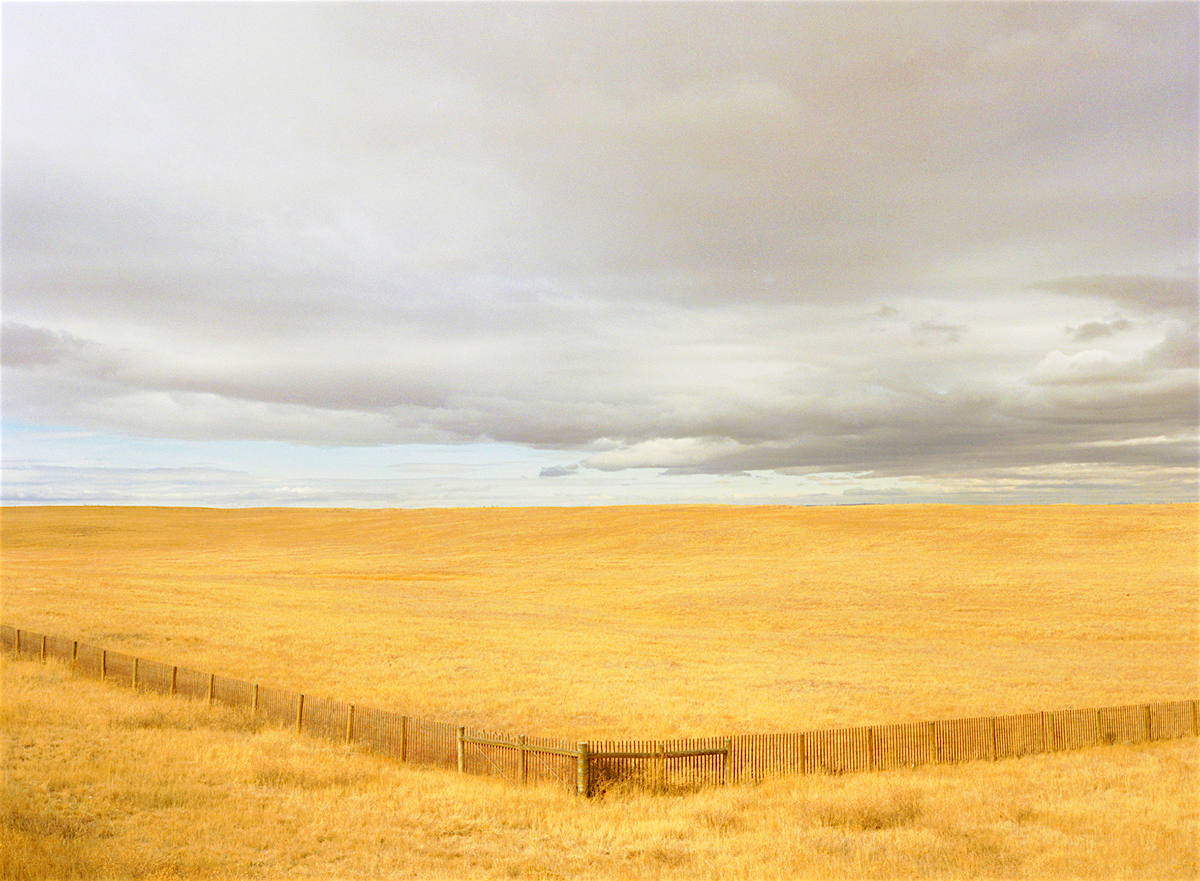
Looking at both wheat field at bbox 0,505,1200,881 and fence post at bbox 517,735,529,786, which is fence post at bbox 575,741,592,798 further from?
fence post at bbox 517,735,529,786

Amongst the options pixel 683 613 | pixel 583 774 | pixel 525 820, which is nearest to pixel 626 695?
pixel 583 774

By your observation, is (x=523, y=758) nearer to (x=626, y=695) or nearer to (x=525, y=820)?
(x=525, y=820)

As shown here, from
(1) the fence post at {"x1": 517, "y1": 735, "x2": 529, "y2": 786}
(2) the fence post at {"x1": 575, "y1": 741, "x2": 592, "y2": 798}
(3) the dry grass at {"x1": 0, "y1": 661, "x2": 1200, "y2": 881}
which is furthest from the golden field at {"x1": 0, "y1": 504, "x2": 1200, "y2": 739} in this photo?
(2) the fence post at {"x1": 575, "y1": 741, "x2": 592, "y2": 798}

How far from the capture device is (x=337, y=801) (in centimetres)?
1784

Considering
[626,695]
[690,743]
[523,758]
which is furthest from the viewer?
[626,695]

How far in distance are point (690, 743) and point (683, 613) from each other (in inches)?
1551

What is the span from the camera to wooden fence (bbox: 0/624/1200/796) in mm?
19266

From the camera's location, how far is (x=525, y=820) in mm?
16969

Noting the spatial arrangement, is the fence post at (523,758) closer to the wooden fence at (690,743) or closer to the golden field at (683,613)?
the wooden fence at (690,743)

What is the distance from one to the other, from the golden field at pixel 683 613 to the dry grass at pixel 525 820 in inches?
299

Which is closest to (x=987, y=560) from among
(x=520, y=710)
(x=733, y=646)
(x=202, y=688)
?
(x=733, y=646)

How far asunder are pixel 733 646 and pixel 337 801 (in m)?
29.7

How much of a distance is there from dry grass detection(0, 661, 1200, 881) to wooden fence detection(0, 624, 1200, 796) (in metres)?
0.68

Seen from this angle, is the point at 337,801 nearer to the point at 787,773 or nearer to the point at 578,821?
the point at 578,821
